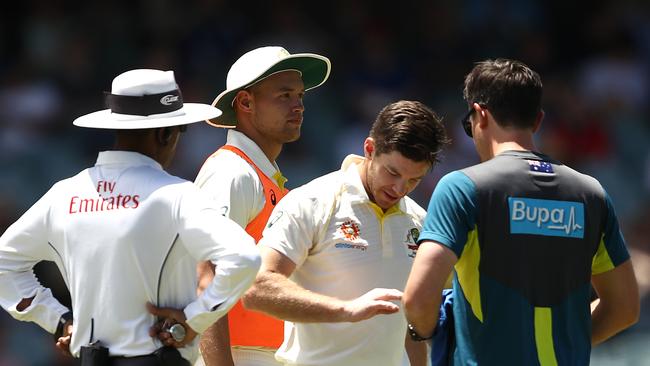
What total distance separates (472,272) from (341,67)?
26.9 ft

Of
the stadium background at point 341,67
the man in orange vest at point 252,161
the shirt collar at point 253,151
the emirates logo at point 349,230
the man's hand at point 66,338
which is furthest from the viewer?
the stadium background at point 341,67

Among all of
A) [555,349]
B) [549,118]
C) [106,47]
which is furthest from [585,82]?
[555,349]

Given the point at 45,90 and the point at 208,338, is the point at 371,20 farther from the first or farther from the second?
the point at 208,338

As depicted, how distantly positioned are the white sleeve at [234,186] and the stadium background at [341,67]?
5195 millimetres

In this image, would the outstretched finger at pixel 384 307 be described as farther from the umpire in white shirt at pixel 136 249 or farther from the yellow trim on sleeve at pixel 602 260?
the yellow trim on sleeve at pixel 602 260

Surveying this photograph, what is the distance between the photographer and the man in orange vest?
17.4ft

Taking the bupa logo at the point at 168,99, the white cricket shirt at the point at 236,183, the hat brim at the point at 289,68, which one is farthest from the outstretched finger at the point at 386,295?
the hat brim at the point at 289,68

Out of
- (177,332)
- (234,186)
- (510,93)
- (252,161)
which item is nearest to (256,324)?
(234,186)

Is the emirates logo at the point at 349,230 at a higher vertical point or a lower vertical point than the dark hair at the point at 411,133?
lower

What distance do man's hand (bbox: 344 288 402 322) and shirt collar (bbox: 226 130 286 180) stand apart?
1.18 meters

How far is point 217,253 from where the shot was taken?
435 centimetres

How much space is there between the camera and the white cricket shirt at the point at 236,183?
5.32m

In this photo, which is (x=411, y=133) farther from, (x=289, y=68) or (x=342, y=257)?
(x=289, y=68)

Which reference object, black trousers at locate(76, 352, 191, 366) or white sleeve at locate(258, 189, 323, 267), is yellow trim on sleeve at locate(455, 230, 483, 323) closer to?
white sleeve at locate(258, 189, 323, 267)
